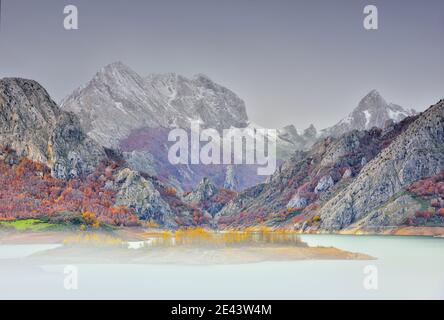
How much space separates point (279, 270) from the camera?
90250mm

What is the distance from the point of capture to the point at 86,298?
66.7 m

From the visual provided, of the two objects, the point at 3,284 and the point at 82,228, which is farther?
the point at 82,228

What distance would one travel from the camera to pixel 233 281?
77812 mm

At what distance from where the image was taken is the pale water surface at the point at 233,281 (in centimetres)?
6850

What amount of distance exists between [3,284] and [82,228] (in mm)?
119653

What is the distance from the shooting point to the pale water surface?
68500 millimetres
